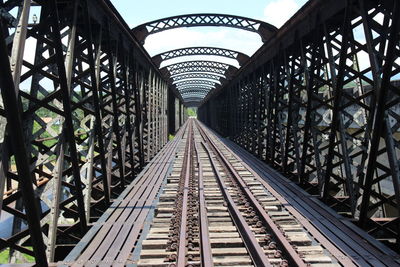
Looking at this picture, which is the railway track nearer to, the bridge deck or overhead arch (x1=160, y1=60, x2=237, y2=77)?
the bridge deck

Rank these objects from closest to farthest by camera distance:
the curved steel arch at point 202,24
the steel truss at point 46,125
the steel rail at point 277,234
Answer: the steel truss at point 46,125 → the steel rail at point 277,234 → the curved steel arch at point 202,24

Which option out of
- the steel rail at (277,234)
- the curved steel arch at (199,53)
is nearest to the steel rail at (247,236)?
the steel rail at (277,234)

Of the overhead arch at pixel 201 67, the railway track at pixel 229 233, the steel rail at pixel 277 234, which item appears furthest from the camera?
the overhead arch at pixel 201 67

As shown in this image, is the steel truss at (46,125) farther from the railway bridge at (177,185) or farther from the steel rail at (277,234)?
the steel rail at (277,234)

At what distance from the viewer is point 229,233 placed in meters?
5.73

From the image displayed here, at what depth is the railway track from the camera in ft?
15.3

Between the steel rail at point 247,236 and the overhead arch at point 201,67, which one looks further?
the overhead arch at point 201,67

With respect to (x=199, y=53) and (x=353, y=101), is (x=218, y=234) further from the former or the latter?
(x=199, y=53)

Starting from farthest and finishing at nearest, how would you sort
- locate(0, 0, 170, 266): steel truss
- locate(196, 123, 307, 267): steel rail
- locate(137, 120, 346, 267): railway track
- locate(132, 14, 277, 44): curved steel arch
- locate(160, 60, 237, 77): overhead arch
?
locate(160, 60, 237, 77): overhead arch
locate(132, 14, 277, 44): curved steel arch
locate(137, 120, 346, 267): railway track
locate(196, 123, 307, 267): steel rail
locate(0, 0, 170, 266): steel truss

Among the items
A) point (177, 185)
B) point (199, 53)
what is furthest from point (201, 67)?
point (177, 185)

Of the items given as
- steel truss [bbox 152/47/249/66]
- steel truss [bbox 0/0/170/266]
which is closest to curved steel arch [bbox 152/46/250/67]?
steel truss [bbox 152/47/249/66]

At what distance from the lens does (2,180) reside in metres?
3.60

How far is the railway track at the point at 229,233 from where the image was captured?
466cm

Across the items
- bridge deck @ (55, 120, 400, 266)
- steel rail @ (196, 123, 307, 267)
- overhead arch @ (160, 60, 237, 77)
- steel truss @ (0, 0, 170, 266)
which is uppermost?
overhead arch @ (160, 60, 237, 77)
